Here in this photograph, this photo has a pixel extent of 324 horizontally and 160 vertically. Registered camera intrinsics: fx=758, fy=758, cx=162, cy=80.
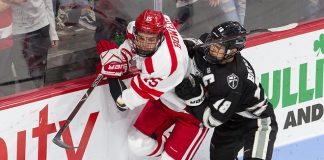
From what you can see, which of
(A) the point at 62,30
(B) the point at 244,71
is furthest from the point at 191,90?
(A) the point at 62,30

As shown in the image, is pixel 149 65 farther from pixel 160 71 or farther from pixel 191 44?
pixel 191 44

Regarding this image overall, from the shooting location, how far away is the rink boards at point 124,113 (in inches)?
139

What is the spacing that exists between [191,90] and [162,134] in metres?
0.41

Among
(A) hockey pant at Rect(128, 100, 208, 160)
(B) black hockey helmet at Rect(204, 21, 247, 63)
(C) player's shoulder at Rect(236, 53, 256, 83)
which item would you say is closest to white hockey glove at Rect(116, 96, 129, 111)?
(A) hockey pant at Rect(128, 100, 208, 160)

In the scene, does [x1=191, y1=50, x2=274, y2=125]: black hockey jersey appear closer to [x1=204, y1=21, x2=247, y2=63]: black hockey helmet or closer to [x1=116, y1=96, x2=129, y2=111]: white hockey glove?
[x1=204, y1=21, x2=247, y2=63]: black hockey helmet

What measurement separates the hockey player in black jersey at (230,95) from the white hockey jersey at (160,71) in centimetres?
10

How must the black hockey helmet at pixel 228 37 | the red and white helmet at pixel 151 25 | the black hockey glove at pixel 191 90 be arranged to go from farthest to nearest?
the black hockey glove at pixel 191 90 < the black hockey helmet at pixel 228 37 < the red and white helmet at pixel 151 25

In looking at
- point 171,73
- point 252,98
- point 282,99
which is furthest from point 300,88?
point 171,73

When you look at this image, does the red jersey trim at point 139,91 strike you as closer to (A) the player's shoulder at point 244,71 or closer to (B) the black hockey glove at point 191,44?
(B) the black hockey glove at point 191,44

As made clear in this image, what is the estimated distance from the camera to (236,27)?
11.5 ft

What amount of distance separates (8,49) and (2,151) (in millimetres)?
473

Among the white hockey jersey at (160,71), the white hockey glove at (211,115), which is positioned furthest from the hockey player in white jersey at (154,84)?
the white hockey glove at (211,115)

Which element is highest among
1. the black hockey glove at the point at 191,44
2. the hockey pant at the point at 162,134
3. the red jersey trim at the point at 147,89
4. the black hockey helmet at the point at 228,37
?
the black hockey helmet at the point at 228,37

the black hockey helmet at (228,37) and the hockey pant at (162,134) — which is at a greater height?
the black hockey helmet at (228,37)
